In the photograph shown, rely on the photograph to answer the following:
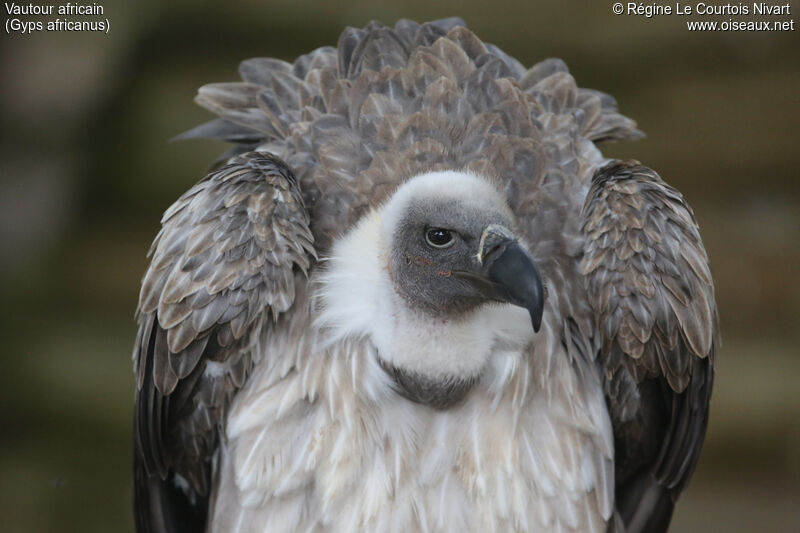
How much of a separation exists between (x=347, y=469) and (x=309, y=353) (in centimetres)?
28

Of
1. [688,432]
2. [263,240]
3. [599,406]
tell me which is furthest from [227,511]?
[688,432]

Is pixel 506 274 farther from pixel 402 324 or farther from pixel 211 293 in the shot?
pixel 211 293

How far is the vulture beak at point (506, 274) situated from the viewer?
2.04m

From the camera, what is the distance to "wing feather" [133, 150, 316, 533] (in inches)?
87.9

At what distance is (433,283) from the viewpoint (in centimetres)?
222

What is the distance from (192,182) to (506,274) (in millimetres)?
2129

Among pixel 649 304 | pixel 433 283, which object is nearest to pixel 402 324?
pixel 433 283

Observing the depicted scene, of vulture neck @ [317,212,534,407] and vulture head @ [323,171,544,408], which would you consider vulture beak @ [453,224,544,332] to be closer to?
vulture head @ [323,171,544,408]

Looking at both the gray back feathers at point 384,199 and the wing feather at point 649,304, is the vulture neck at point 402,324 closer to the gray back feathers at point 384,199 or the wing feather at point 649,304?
the gray back feathers at point 384,199

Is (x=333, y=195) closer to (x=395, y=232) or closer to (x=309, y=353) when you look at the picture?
(x=395, y=232)

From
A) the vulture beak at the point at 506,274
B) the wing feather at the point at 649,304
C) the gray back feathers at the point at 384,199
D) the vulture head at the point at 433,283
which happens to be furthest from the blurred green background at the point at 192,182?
the vulture beak at the point at 506,274

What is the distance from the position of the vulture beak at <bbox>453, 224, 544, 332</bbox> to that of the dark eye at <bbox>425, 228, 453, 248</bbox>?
78mm

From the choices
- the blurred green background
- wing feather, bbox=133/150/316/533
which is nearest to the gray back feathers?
wing feather, bbox=133/150/316/533

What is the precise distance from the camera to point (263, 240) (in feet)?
7.30
